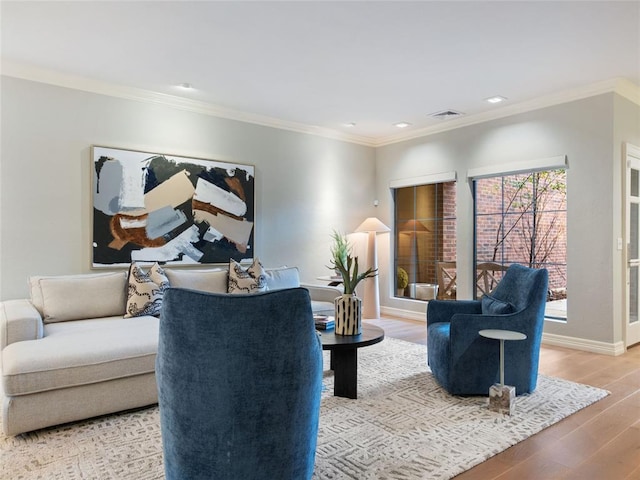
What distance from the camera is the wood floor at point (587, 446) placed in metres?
2.11

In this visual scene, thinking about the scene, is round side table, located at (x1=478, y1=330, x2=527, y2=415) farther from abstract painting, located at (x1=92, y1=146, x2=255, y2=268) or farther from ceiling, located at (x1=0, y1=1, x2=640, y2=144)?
abstract painting, located at (x1=92, y1=146, x2=255, y2=268)

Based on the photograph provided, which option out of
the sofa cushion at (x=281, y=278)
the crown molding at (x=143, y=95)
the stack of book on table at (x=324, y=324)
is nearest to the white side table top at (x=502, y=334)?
the stack of book on table at (x=324, y=324)

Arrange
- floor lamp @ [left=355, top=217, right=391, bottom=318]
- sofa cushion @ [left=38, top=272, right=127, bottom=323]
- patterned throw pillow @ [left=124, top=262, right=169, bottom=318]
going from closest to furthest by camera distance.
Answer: sofa cushion @ [left=38, top=272, right=127, bottom=323] < patterned throw pillow @ [left=124, top=262, right=169, bottom=318] < floor lamp @ [left=355, top=217, right=391, bottom=318]

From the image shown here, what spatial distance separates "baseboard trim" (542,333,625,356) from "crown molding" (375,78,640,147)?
2.46 metres

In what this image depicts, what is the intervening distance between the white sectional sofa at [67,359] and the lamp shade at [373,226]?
3367mm

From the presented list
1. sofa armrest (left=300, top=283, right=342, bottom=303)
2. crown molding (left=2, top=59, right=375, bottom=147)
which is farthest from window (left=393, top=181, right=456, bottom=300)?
sofa armrest (left=300, top=283, right=342, bottom=303)

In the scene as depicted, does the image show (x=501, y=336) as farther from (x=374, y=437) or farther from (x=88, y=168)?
(x=88, y=168)

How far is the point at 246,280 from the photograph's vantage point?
14.8ft

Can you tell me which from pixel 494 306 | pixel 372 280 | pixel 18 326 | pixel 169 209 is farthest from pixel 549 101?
pixel 18 326

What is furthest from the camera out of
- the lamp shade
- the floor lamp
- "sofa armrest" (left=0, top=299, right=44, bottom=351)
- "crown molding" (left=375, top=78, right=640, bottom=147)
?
the lamp shade

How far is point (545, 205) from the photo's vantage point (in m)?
6.00

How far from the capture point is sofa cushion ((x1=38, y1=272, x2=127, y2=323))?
11.7 ft

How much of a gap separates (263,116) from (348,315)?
3.28 metres

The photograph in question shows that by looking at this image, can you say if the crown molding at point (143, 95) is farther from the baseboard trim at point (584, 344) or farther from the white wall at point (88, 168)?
the baseboard trim at point (584, 344)
